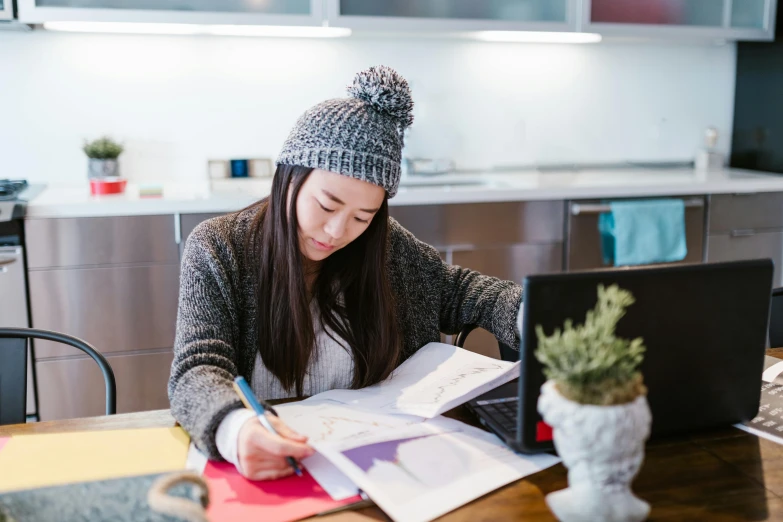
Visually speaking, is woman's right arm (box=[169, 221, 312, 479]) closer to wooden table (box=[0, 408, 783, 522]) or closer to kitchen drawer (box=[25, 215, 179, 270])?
wooden table (box=[0, 408, 783, 522])

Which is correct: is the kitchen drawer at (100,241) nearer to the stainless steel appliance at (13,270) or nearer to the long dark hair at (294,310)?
the stainless steel appliance at (13,270)

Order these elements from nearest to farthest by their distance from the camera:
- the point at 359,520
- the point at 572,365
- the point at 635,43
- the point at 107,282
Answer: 1. the point at 572,365
2. the point at 359,520
3. the point at 107,282
4. the point at 635,43

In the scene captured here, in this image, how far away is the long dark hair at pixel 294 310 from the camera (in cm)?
132

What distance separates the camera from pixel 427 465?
942 millimetres

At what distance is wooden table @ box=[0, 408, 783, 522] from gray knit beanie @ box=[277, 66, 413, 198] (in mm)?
512

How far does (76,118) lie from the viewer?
2.91 m

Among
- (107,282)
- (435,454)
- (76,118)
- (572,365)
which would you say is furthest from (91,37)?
(572,365)

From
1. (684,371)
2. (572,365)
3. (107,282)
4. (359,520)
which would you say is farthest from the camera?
(107,282)

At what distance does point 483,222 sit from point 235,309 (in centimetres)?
163

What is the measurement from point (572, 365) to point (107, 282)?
A: 211 cm

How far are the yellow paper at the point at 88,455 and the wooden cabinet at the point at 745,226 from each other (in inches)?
100

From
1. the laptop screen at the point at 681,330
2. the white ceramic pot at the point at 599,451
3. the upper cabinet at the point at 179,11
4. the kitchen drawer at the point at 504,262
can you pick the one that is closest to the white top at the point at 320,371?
the laptop screen at the point at 681,330

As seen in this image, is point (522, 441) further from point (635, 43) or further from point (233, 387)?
point (635, 43)

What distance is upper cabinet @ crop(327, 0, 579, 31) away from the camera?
2.81m
